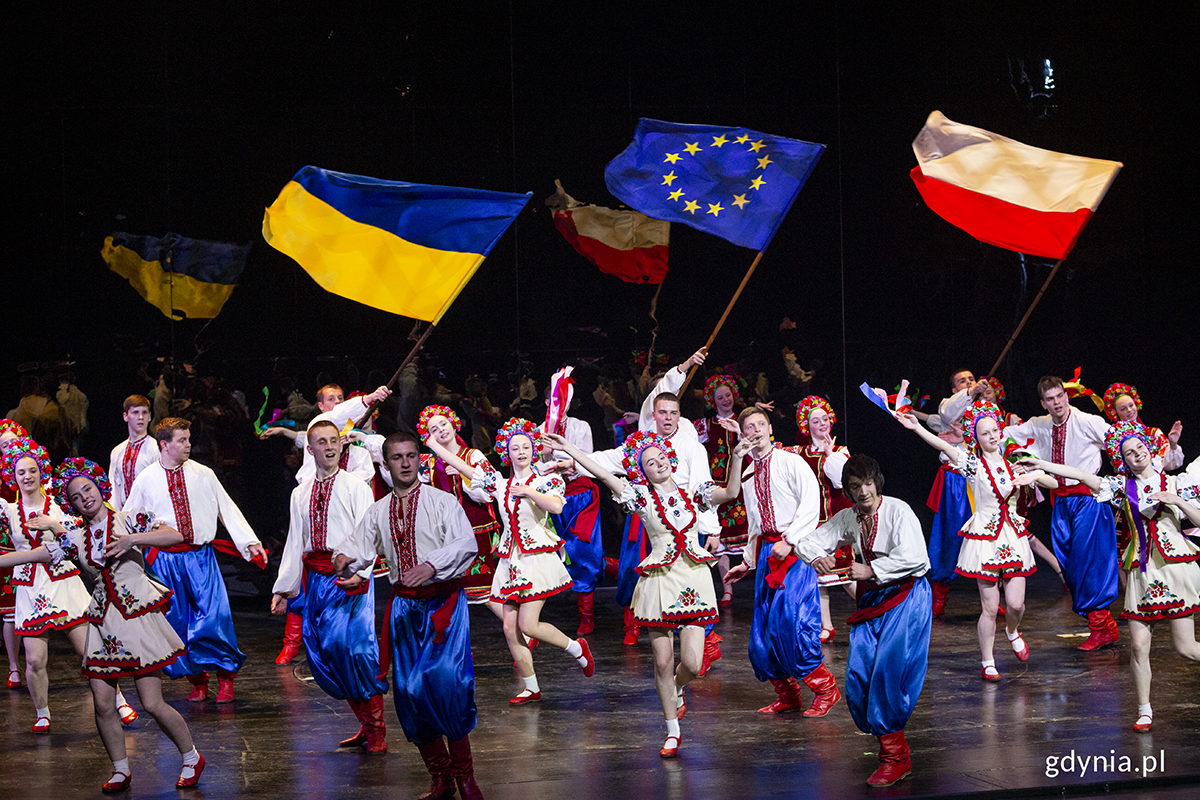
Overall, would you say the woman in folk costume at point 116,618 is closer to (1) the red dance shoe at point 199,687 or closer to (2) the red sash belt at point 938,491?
(1) the red dance shoe at point 199,687

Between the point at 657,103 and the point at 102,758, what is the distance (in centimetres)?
703

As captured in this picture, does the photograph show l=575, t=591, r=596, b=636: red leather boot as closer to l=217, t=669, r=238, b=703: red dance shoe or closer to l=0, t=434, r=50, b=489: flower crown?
l=217, t=669, r=238, b=703: red dance shoe

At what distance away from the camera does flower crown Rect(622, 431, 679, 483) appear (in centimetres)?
571

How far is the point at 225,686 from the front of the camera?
262 inches

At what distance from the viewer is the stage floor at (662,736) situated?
Result: 4.86m

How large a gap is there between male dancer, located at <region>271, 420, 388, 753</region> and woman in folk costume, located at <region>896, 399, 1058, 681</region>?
304cm

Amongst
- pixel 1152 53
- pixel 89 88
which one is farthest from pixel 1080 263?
pixel 89 88

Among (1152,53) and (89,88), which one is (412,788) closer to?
(89,88)

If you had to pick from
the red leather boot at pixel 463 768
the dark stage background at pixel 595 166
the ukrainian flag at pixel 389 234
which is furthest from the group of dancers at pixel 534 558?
the dark stage background at pixel 595 166

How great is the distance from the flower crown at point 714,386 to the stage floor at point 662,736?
303cm

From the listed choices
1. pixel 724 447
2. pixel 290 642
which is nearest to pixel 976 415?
pixel 724 447

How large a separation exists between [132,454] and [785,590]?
4.42 metres

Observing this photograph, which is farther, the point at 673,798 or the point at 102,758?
the point at 102,758

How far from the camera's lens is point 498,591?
645cm
